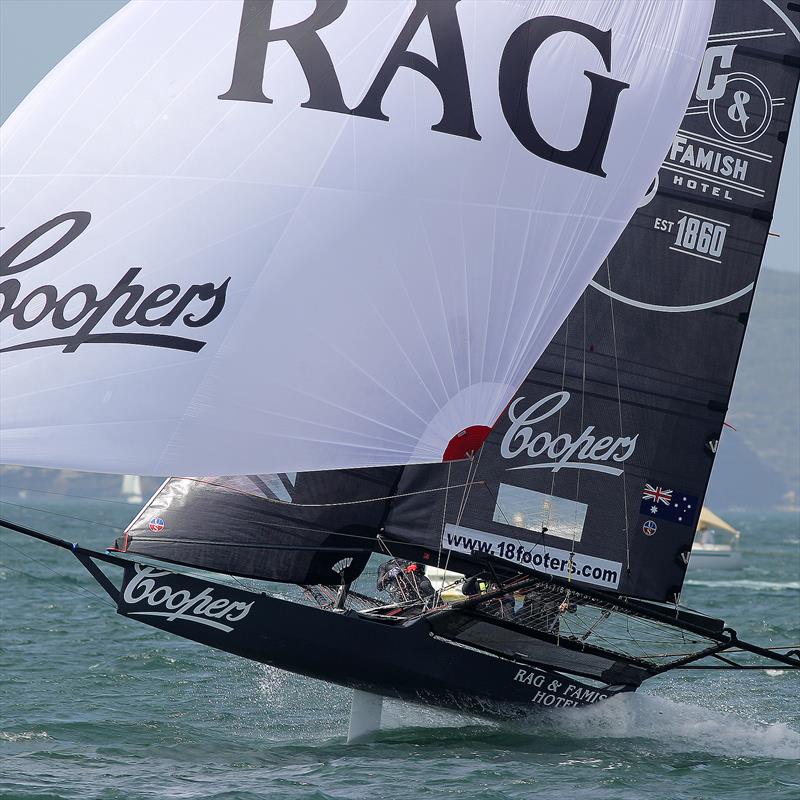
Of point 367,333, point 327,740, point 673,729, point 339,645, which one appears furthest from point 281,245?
point 673,729

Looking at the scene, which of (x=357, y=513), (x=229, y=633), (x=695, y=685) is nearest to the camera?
(x=229, y=633)

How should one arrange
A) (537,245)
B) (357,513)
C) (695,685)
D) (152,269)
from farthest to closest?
(695,685), (357,513), (537,245), (152,269)

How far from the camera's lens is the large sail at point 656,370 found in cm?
1109

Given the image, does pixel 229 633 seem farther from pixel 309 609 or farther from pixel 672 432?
pixel 672 432

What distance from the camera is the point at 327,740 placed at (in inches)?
425

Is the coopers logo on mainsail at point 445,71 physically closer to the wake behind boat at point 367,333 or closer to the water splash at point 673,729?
the wake behind boat at point 367,333

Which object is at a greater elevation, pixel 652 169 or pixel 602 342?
pixel 652 169

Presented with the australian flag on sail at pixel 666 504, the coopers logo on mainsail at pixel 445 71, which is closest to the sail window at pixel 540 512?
the australian flag on sail at pixel 666 504

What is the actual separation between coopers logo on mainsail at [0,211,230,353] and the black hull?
1.83 metres

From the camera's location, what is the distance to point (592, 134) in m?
9.41

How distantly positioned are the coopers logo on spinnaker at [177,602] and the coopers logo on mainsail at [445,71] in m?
3.13

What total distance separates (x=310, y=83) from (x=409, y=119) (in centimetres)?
64

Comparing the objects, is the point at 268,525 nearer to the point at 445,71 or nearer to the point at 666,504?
the point at 666,504

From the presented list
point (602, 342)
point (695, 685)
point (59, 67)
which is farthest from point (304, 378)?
point (695, 685)
